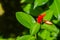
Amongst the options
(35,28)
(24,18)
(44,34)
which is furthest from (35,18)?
(35,28)

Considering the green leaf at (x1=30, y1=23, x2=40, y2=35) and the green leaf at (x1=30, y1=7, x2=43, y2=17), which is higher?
the green leaf at (x1=30, y1=7, x2=43, y2=17)

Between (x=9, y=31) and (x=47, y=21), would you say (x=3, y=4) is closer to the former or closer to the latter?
(x=9, y=31)

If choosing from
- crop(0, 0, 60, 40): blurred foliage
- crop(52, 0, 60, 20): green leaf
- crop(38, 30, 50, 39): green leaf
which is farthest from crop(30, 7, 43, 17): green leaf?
A: crop(52, 0, 60, 20): green leaf

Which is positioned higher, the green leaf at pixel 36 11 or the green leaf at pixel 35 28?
the green leaf at pixel 36 11

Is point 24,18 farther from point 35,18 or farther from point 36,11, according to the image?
point 35,18

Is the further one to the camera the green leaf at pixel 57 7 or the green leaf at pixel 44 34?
the green leaf at pixel 44 34

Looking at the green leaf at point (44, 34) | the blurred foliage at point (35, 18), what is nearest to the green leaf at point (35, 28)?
the blurred foliage at point (35, 18)

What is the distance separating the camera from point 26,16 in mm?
1532

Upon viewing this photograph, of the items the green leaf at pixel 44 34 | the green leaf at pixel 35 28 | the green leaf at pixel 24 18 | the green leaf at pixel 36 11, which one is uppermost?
the green leaf at pixel 36 11

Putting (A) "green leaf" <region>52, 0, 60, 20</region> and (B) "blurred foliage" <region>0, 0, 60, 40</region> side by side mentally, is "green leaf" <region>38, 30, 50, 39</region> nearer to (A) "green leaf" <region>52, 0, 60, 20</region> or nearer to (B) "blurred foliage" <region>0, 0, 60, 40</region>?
(B) "blurred foliage" <region>0, 0, 60, 40</region>

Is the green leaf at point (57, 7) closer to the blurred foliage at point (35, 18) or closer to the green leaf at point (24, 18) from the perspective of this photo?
the blurred foliage at point (35, 18)

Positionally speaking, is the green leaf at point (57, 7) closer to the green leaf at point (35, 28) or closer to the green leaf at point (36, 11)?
the green leaf at point (35, 28)

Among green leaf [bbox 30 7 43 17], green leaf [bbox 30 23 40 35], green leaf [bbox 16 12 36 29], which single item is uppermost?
green leaf [bbox 30 7 43 17]

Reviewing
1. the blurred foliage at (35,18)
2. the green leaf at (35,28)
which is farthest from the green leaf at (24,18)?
the green leaf at (35,28)
